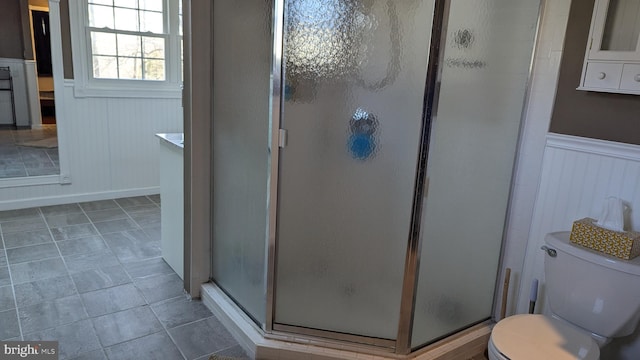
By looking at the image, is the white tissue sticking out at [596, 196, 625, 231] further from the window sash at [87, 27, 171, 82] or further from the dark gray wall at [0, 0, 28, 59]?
the dark gray wall at [0, 0, 28, 59]

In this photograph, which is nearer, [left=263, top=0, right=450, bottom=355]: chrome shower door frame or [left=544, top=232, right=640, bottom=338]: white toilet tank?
[left=544, top=232, right=640, bottom=338]: white toilet tank

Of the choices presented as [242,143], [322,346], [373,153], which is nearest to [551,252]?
[373,153]

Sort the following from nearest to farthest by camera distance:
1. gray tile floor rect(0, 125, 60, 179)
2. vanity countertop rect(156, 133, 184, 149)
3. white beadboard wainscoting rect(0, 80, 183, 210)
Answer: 1. vanity countertop rect(156, 133, 184, 149)
2. gray tile floor rect(0, 125, 60, 179)
3. white beadboard wainscoting rect(0, 80, 183, 210)

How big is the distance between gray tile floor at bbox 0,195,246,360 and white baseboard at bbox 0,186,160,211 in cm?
22

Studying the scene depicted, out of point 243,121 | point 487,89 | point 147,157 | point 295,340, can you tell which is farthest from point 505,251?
point 147,157

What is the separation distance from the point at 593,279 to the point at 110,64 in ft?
13.8

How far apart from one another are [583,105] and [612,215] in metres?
0.47

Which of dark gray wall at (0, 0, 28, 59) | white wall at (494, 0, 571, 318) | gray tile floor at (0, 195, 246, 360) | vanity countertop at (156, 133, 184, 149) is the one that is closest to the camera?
white wall at (494, 0, 571, 318)

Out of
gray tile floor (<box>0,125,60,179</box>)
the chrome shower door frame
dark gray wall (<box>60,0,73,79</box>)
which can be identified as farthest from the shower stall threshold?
dark gray wall (<box>60,0,73,79</box>)

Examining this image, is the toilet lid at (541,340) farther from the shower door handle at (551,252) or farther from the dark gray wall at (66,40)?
the dark gray wall at (66,40)

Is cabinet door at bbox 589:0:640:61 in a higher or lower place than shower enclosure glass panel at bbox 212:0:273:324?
higher

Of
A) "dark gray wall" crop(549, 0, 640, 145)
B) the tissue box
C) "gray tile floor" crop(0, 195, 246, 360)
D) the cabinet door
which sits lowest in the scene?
"gray tile floor" crop(0, 195, 246, 360)

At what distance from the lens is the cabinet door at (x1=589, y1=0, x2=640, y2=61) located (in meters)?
1.64

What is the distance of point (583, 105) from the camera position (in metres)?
1.82
